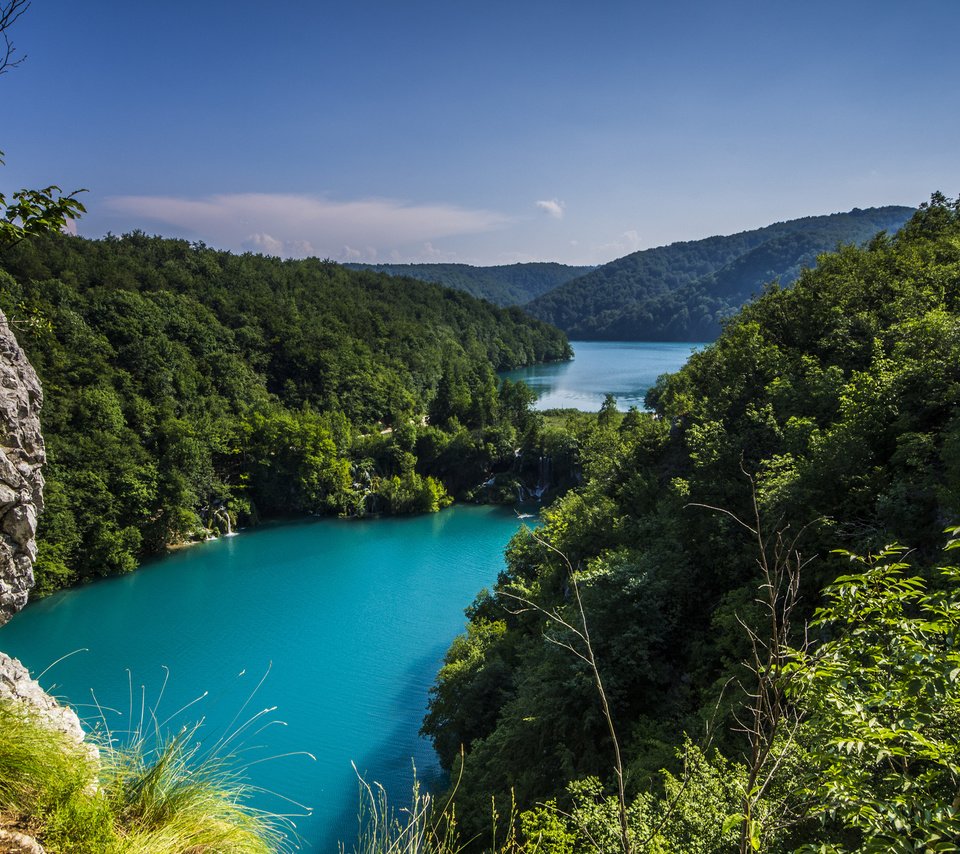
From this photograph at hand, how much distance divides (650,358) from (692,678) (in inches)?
3951

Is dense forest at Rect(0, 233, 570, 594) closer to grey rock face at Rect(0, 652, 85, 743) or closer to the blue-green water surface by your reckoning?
the blue-green water surface

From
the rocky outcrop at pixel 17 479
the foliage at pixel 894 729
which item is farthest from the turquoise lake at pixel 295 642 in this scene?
the foliage at pixel 894 729

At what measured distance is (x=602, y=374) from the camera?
89.1 m

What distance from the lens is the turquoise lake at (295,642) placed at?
14453mm

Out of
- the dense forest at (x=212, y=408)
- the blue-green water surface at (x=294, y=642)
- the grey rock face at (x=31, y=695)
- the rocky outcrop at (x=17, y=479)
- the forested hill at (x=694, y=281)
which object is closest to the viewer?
the rocky outcrop at (x=17, y=479)

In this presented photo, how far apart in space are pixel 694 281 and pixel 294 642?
16271cm

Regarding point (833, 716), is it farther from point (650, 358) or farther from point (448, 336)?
point (650, 358)

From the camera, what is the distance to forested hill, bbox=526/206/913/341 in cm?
13150

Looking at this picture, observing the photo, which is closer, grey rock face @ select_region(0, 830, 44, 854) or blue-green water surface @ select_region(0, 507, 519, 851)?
grey rock face @ select_region(0, 830, 44, 854)

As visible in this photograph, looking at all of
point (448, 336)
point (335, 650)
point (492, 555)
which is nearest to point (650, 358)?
point (448, 336)

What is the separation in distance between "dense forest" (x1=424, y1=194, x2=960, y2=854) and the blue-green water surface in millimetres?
3121

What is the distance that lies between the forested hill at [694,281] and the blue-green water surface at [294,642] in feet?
335

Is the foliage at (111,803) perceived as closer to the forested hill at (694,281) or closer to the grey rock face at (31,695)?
the grey rock face at (31,695)

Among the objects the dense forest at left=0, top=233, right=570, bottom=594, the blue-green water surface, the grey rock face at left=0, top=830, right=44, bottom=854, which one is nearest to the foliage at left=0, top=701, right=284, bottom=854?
the grey rock face at left=0, top=830, right=44, bottom=854
